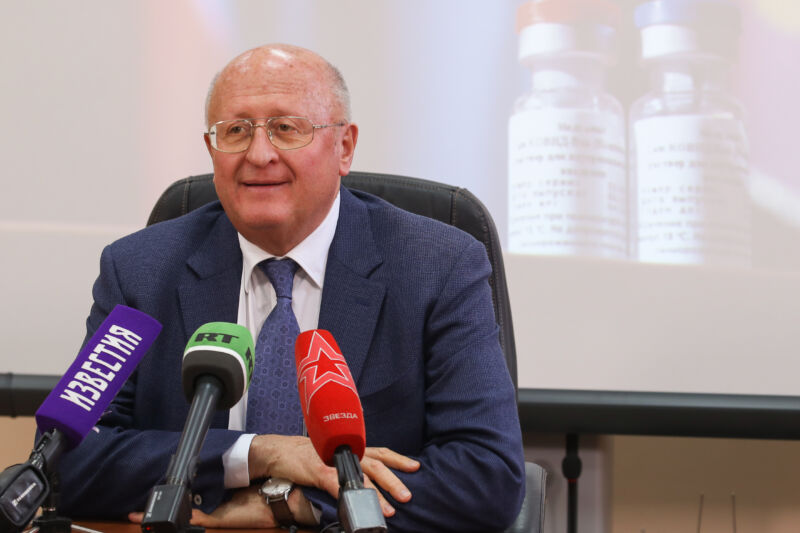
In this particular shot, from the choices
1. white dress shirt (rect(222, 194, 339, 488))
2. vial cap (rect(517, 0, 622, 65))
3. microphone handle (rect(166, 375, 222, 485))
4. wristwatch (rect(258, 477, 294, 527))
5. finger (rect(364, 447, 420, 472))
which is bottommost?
wristwatch (rect(258, 477, 294, 527))

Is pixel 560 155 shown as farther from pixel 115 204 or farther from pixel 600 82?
pixel 115 204

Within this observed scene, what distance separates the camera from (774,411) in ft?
8.92

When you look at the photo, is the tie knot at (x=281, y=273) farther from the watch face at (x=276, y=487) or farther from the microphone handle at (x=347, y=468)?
the microphone handle at (x=347, y=468)

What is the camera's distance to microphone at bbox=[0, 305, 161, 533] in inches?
37.9

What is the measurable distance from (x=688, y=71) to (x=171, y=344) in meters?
1.70

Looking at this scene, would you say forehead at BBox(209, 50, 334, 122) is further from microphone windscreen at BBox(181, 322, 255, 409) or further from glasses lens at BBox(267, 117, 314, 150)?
microphone windscreen at BBox(181, 322, 255, 409)

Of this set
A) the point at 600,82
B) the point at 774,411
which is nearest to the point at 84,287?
the point at 600,82

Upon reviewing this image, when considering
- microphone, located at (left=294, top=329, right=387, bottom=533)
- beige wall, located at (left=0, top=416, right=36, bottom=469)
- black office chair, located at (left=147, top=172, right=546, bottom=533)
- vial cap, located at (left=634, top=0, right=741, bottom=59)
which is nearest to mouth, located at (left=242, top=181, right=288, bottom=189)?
black office chair, located at (left=147, top=172, right=546, bottom=533)

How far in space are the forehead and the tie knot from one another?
0.99ft

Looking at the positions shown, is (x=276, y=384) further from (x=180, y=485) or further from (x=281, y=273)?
(x=180, y=485)

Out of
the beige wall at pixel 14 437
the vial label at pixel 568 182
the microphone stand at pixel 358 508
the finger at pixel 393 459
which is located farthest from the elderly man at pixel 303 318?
the beige wall at pixel 14 437

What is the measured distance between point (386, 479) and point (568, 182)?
1.31m

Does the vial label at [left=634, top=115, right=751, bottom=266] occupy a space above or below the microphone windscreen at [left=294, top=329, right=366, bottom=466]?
above

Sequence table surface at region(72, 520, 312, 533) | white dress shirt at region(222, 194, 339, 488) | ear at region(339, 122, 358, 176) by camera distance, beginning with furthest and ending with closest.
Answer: ear at region(339, 122, 358, 176) < white dress shirt at region(222, 194, 339, 488) < table surface at region(72, 520, 312, 533)
